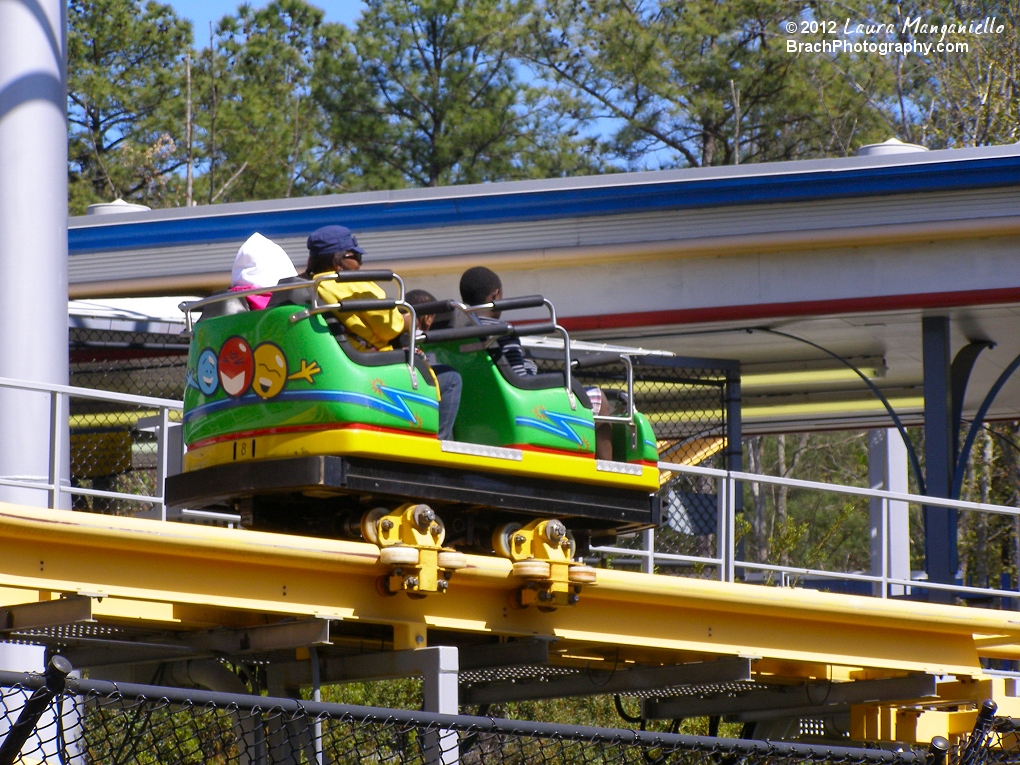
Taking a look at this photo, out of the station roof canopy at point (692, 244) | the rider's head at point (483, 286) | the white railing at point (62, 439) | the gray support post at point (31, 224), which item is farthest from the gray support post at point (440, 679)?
the station roof canopy at point (692, 244)

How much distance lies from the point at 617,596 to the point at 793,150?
91.6ft

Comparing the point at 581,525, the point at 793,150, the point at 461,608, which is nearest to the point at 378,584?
the point at 461,608

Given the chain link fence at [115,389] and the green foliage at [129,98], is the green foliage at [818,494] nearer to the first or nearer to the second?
the green foliage at [129,98]

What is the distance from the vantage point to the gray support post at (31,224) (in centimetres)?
845

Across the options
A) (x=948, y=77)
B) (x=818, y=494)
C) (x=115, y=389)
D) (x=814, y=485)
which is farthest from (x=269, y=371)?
(x=818, y=494)

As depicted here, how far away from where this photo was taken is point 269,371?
283 inches

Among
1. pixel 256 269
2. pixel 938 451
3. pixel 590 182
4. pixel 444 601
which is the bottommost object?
pixel 444 601

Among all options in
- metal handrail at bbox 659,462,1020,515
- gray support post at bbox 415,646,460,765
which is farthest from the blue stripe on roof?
gray support post at bbox 415,646,460,765

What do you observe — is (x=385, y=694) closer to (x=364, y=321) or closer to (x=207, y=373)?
(x=207, y=373)

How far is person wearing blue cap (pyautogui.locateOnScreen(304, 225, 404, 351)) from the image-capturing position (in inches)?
290

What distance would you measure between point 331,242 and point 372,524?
134 cm

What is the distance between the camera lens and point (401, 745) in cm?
655

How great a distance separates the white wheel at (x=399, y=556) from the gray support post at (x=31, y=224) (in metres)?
2.33

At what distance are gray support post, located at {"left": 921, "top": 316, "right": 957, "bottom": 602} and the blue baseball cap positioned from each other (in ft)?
21.8
